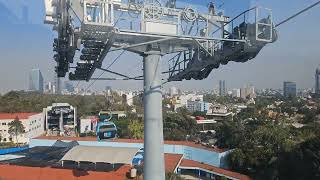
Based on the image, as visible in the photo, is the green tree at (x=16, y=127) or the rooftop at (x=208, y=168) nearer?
the rooftop at (x=208, y=168)

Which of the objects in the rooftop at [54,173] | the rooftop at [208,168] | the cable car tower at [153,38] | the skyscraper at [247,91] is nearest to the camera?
the cable car tower at [153,38]

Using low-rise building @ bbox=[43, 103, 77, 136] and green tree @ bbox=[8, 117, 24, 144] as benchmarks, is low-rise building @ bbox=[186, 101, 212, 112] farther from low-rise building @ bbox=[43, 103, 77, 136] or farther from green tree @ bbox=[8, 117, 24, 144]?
green tree @ bbox=[8, 117, 24, 144]

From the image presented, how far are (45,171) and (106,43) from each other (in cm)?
867

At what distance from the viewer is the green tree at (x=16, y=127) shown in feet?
100

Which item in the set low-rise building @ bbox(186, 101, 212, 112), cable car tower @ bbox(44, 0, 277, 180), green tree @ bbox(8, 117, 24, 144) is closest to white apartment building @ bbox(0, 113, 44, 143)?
green tree @ bbox(8, 117, 24, 144)

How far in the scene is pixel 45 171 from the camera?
38.8ft

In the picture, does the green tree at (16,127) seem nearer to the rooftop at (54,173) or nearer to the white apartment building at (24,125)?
the white apartment building at (24,125)

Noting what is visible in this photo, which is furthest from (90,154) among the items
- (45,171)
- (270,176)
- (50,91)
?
(50,91)

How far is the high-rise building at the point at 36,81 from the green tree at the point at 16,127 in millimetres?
35552

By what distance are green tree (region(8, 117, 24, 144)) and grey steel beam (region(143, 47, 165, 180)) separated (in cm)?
2815

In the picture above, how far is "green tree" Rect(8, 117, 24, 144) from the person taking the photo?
30516 mm

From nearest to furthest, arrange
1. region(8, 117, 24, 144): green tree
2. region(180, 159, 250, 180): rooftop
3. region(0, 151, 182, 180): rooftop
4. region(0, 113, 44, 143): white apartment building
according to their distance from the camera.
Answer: region(0, 151, 182, 180): rooftop
region(180, 159, 250, 180): rooftop
region(8, 117, 24, 144): green tree
region(0, 113, 44, 143): white apartment building

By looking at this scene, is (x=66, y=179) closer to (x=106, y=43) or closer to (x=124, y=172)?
(x=124, y=172)

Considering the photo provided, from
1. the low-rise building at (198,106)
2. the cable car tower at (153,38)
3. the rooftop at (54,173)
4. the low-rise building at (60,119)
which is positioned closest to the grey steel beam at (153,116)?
the cable car tower at (153,38)
